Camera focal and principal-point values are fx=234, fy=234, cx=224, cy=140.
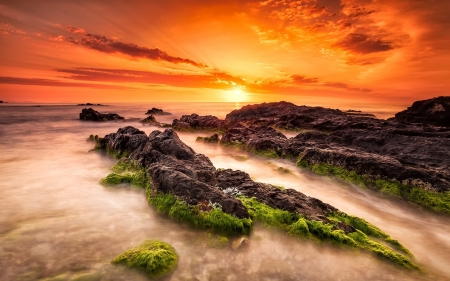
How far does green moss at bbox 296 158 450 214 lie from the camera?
7.55 metres

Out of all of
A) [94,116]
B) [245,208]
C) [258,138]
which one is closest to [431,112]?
[258,138]

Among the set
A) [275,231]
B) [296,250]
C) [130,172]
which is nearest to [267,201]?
[275,231]

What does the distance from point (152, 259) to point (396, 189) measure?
8538mm

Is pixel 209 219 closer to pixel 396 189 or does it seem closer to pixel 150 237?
pixel 150 237

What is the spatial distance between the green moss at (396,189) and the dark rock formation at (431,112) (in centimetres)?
2391

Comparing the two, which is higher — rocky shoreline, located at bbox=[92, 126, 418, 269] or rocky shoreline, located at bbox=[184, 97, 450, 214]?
rocky shoreline, located at bbox=[184, 97, 450, 214]

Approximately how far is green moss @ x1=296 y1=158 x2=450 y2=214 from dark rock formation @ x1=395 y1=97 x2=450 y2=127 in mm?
23914

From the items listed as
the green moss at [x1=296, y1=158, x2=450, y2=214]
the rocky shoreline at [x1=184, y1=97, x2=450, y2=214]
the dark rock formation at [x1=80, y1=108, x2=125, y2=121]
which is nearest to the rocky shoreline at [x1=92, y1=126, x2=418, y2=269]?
the green moss at [x1=296, y1=158, x2=450, y2=214]

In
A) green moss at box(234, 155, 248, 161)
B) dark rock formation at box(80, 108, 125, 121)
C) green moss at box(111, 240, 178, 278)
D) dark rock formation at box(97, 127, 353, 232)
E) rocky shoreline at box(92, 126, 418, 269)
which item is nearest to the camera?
green moss at box(111, 240, 178, 278)

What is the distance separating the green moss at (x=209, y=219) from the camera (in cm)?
532

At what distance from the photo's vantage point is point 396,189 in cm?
838

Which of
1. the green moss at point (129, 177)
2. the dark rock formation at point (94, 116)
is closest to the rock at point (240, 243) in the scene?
the green moss at point (129, 177)

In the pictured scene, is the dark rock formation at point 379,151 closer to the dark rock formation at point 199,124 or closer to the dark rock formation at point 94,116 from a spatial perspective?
the dark rock formation at point 199,124

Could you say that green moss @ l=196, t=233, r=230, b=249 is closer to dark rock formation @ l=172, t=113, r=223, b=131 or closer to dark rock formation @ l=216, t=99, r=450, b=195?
dark rock formation @ l=216, t=99, r=450, b=195
